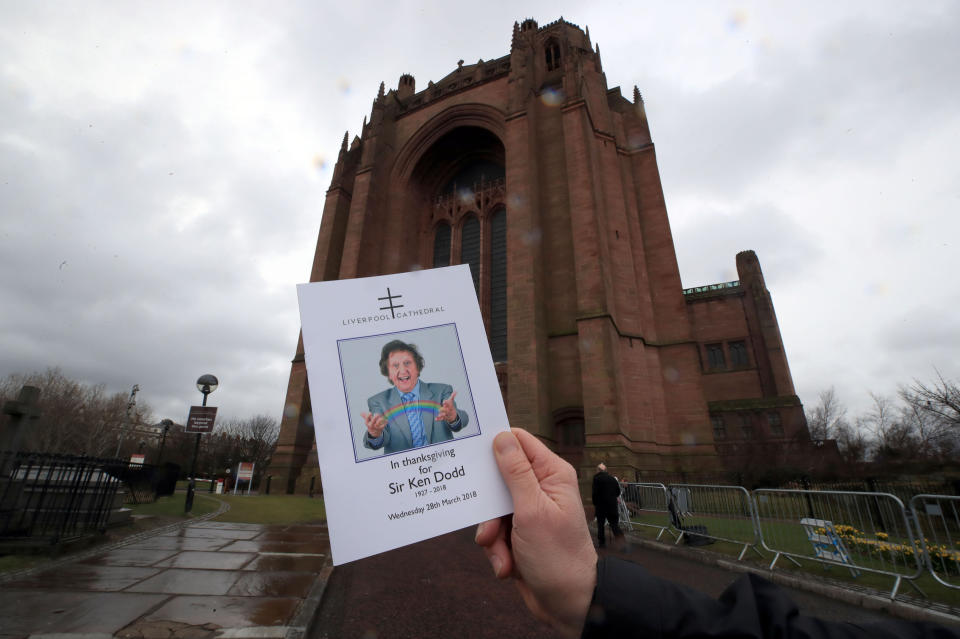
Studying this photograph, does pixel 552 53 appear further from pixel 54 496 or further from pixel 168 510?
pixel 54 496

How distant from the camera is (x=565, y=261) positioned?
17.0 metres

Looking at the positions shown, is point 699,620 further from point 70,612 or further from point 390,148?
point 390,148

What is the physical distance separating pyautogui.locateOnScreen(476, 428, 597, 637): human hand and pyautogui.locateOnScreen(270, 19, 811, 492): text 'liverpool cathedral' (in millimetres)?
12553

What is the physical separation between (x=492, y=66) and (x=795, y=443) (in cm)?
2600

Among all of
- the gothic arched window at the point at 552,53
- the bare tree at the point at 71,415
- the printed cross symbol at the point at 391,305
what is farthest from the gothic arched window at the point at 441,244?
the bare tree at the point at 71,415

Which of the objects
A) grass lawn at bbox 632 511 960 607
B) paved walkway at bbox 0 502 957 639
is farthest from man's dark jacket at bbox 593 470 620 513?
grass lawn at bbox 632 511 960 607

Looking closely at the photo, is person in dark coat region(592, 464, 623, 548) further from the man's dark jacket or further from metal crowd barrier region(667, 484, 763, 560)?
metal crowd barrier region(667, 484, 763, 560)

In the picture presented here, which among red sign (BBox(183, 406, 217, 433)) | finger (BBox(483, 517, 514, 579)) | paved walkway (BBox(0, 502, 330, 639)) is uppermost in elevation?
red sign (BBox(183, 406, 217, 433))

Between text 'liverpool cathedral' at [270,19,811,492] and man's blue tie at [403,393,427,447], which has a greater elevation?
text 'liverpool cathedral' at [270,19,811,492]

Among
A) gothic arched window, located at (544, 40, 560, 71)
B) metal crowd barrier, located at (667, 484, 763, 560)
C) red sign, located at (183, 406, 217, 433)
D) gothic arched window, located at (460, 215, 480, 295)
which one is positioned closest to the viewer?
metal crowd barrier, located at (667, 484, 763, 560)

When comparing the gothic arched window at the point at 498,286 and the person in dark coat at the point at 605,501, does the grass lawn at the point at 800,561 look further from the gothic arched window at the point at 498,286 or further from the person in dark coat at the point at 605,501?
the gothic arched window at the point at 498,286

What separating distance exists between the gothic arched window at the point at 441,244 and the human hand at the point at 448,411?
21.6m

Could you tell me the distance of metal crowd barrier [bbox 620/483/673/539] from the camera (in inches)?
409

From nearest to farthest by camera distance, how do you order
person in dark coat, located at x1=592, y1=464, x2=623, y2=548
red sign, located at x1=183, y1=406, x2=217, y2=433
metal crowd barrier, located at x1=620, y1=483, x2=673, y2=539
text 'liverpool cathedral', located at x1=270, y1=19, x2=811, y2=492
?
person in dark coat, located at x1=592, y1=464, x2=623, y2=548
red sign, located at x1=183, y1=406, x2=217, y2=433
metal crowd barrier, located at x1=620, y1=483, x2=673, y2=539
text 'liverpool cathedral', located at x1=270, y1=19, x2=811, y2=492
